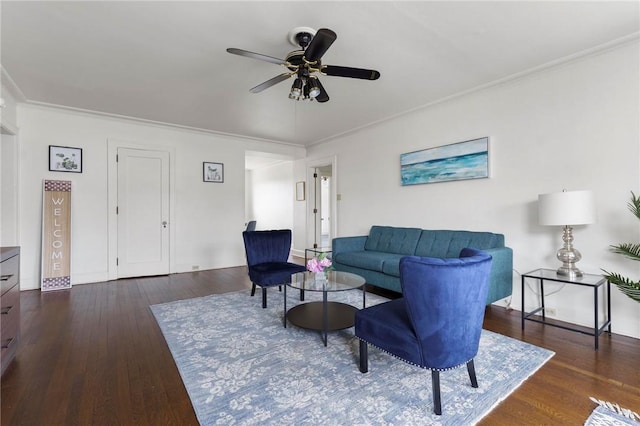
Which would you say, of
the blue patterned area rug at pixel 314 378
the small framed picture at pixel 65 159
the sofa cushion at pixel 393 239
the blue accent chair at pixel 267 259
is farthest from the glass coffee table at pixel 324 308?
the small framed picture at pixel 65 159

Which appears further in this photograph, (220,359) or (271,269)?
(271,269)

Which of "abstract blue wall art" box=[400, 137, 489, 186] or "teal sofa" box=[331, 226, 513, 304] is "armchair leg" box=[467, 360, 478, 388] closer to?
"teal sofa" box=[331, 226, 513, 304]

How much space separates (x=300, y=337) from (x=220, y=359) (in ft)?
2.22

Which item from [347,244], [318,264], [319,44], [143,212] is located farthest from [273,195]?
[319,44]

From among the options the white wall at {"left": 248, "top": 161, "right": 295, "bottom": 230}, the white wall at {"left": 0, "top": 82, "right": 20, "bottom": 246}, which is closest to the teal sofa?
the white wall at {"left": 248, "top": 161, "right": 295, "bottom": 230}

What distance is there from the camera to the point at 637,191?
2529mm

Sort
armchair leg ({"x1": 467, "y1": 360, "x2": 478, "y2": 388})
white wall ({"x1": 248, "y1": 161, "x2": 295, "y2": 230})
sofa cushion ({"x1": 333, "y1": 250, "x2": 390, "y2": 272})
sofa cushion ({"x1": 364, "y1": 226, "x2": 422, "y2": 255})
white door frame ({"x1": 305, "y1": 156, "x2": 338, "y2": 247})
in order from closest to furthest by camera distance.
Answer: armchair leg ({"x1": 467, "y1": 360, "x2": 478, "y2": 388})
sofa cushion ({"x1": 333, "y1": 250, "x2": 390, "y2": 272})
sofa cushion ({"x1": 364, "y1": 226, "x2": 422, "y2": 255})
white door frame ({"x1": 305, "y1": 156, "x2": 338, "y2": 247})
white wall ({"x1": 248, "y1": 161, "x2": 295, "y2": 230})

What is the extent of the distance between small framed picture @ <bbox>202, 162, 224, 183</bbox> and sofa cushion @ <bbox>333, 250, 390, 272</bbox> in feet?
9.36

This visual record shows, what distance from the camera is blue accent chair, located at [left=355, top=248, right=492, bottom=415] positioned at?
5.22 feet

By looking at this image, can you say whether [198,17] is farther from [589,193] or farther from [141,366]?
[589,193]

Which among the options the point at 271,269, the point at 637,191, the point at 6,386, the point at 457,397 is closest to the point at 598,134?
the point at 637,191

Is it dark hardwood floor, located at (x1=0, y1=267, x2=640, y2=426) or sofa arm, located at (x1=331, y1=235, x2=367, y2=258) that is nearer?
dark hardwood floor, located at (x1=0, y1=267, x2=640, y2=426)

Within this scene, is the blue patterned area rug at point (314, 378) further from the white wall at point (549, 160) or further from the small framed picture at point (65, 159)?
the small framed picture at point (65, 159)

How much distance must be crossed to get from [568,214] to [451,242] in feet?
4.23
